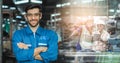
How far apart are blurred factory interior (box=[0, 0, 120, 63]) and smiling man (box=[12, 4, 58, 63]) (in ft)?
3.45

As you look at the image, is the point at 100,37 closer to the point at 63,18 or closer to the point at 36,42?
the point at 63,18

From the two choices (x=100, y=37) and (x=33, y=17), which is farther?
(x=100, y=37)

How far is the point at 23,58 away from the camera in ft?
16.9

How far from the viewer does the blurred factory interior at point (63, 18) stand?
6.38m

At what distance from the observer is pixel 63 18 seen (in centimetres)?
640

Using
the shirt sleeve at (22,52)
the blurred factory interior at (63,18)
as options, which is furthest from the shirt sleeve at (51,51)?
the blurred factory interior at (63,18)

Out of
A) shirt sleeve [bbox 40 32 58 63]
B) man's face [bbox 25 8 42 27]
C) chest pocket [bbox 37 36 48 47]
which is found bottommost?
shirt sleeve [bbox 40 32 58 63]

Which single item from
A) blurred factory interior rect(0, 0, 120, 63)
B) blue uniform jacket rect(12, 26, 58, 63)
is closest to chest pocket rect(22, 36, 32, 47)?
blue uniform jacket rect(12, 26, 58, 63)

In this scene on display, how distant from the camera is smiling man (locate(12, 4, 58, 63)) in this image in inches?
203

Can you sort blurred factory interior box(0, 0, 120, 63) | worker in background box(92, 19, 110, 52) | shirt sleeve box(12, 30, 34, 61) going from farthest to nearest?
1. worker in background box(92, 19, 110, 52)
2. blurred factory interior box(0, 0, 120, 63)
3. shirt sleeve box(12, 30, 34, 61)

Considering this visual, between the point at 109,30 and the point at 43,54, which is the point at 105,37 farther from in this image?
the point at 43,54

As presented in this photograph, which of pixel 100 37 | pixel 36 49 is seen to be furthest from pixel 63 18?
pixel 36 49

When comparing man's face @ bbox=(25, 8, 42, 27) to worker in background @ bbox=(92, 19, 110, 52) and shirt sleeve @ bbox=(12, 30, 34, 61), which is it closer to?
shirt sleeve @ bbox=(12, 30, 34, 61)

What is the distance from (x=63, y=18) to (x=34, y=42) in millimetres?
1245
